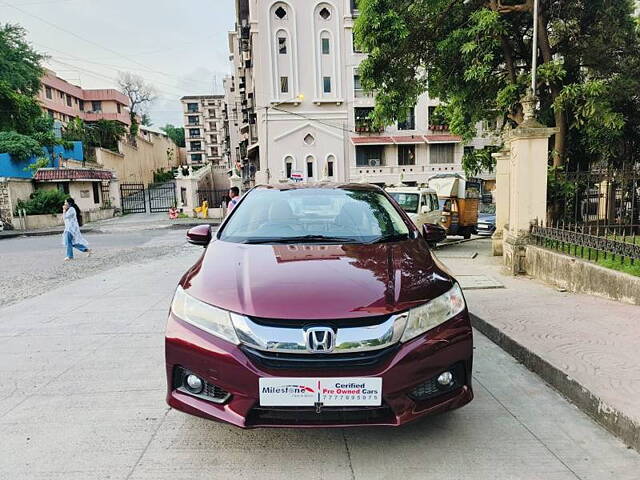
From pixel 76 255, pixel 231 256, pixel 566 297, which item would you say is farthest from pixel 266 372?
pixel 76 255

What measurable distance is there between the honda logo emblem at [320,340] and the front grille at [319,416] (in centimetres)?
32

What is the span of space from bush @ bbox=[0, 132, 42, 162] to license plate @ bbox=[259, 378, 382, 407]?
29918mm

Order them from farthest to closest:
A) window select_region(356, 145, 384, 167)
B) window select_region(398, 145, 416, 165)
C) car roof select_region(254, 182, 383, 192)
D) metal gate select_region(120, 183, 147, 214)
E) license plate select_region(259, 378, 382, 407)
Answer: window select_region(398, 145, 416, 165) → window select_region(356, 145, 384, 167) → metal gate select_region(120, 183, 147, 214) → car roof select_region(254, 182, 383, 192) → license plate select_region(259, 378, 382, 407)

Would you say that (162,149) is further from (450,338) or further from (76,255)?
(450,338)

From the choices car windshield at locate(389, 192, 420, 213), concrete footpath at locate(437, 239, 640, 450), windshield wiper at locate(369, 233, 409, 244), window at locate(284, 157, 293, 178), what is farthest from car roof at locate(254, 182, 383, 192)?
window at locate(284, 157, 293, 178)

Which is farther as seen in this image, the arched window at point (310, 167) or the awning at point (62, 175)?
the arched window at point (310, 167)

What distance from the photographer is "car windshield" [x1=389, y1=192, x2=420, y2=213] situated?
12320 mm

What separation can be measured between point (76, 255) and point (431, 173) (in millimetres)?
28438

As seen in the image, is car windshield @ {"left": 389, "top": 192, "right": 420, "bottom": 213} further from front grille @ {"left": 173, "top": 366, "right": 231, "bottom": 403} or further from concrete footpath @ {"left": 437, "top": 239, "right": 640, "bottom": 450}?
front grille @ {"left": 173, "top": 366, "right": 231, "bottom": 403}

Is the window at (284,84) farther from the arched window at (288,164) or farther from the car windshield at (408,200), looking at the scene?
the car windshield at (408,200)

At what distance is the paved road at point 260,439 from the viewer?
260 cm

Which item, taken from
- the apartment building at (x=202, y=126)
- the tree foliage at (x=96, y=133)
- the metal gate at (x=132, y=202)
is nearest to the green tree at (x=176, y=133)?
the apartment building at (x=202, y=126)

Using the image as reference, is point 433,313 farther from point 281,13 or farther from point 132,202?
point 132,202

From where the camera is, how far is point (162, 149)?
226 ft
